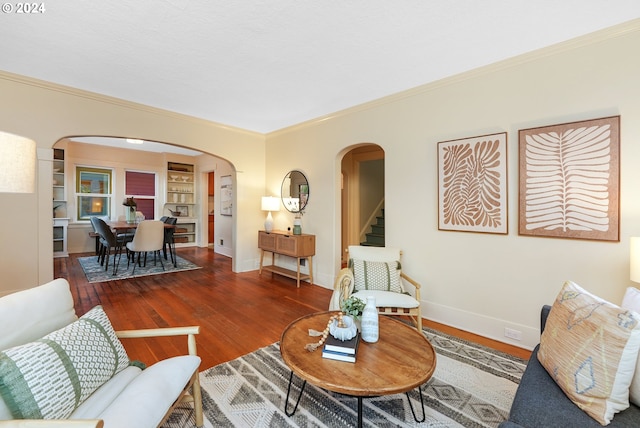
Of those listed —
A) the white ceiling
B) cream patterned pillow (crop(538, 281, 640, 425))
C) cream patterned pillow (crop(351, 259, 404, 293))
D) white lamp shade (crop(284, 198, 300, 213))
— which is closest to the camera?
cream patterned pillow (crop(538, 281, 640, 425))

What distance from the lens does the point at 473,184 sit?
274 centimetres

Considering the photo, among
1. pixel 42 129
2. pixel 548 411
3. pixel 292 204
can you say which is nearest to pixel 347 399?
pixel 548 411

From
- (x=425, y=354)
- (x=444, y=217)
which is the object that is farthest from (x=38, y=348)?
(x=444, y=217)

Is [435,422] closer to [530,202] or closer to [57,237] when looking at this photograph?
[530,202]

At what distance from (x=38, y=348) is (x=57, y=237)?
23.2 feet

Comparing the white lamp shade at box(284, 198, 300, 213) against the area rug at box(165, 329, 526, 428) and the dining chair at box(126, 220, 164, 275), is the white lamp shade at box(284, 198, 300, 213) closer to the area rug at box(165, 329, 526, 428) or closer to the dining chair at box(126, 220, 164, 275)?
the dining chair at box(126, 220, 164, 275)

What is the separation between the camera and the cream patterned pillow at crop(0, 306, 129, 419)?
98cm

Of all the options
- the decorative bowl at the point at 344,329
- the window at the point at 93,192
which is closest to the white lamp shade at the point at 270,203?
the decorative bowl at the point at 344,329

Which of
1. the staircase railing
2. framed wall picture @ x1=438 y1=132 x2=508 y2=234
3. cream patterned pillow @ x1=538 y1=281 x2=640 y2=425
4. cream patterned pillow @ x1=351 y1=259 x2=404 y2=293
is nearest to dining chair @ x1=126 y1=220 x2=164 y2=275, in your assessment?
cream patterned pillow @ x1=351 y1=259 x2=404 y2=293

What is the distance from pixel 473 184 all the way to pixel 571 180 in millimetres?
729

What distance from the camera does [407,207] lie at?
10.8 ft

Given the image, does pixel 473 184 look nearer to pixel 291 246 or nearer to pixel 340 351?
pixel 340 351

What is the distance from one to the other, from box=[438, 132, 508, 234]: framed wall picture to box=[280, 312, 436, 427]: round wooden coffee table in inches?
58.0

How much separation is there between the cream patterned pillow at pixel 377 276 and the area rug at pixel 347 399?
824mm
